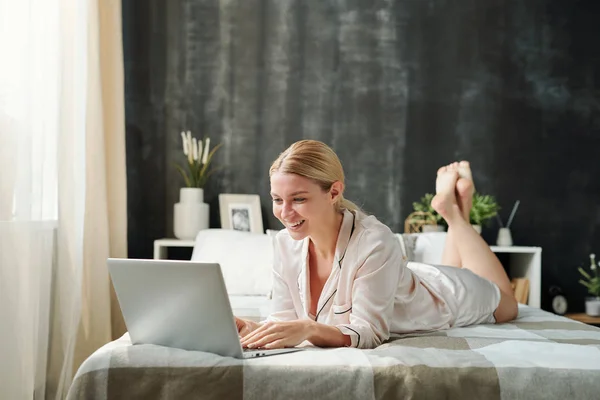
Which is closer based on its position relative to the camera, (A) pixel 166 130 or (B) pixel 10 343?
(B) pixel 10 343

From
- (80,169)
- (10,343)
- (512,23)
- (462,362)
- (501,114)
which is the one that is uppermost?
(512,23)

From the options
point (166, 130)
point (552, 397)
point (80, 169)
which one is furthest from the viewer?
point (166, 130)

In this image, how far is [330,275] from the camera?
1.96 m

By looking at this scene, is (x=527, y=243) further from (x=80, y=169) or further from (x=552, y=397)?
(x=552, y=397)

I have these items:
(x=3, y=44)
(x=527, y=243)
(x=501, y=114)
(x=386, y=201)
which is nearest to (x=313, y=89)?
(x=386, y=201)

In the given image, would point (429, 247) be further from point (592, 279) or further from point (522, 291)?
point (592, 279)

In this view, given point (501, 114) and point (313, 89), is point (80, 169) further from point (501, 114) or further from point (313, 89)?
point (501, 114)

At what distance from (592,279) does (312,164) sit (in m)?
2.90

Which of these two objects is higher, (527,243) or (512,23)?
(512,23)

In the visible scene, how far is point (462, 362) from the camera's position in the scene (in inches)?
59.4

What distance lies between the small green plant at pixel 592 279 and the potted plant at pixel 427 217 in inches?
34.1

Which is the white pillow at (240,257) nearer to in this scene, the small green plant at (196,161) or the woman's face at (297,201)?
the small green plant at (196,161)

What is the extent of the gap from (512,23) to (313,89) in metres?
1.24

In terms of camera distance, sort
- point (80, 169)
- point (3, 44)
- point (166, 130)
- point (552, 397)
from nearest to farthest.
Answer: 1. point (552, 397)
2. point (3, 44)
3. point (80, 169)
4. point (166, 130)
